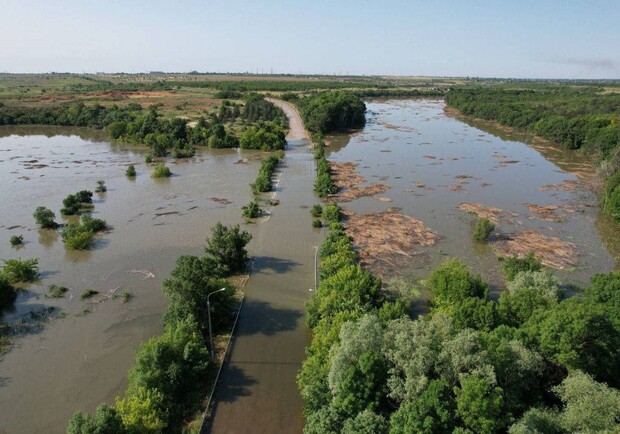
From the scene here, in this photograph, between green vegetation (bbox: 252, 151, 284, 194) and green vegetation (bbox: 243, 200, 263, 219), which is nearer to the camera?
green vegetation (bbox: 243, 200, 263, 219)

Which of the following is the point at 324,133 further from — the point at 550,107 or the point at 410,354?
the point at 410,354

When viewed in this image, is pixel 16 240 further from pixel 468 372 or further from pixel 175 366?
pixel 468 372

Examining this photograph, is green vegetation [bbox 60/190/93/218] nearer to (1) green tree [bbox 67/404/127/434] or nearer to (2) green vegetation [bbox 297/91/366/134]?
(1) green tree [bbox 67/404/127/434]

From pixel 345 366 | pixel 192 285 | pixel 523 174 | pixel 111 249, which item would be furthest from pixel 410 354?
pixel 523 174

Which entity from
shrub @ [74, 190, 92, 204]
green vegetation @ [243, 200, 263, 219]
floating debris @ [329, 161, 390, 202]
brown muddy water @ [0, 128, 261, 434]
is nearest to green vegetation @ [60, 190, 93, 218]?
shrub @ [74, 190, 92, 204]

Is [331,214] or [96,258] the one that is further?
[331,214]

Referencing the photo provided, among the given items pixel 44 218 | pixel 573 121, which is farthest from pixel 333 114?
pixel 44 218
